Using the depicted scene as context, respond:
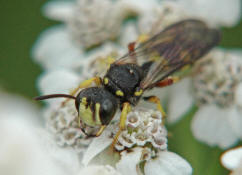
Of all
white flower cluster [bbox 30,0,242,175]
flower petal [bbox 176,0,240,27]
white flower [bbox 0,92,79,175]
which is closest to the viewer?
white flower [bbox 0,92,79,175]

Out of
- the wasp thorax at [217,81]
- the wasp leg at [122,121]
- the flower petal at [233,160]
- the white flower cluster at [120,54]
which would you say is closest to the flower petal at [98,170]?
the white flower cluster at [120,54]

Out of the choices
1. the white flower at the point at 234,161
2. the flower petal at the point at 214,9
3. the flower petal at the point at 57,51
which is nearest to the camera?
the white flower at the point at 234,161

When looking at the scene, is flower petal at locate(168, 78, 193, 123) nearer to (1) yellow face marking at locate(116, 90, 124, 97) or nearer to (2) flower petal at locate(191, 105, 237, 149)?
(2) flower petal at locate(191, 105, 237, 149)

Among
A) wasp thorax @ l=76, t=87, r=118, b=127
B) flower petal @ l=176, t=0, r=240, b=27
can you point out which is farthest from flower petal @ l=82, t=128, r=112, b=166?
flower petal @ l=176, t=0, r=240, b=27

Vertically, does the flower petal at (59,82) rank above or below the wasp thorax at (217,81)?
above

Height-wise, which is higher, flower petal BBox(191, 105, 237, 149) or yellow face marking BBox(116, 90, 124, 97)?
yellow face marking BBox(116, 90, 124, 97)

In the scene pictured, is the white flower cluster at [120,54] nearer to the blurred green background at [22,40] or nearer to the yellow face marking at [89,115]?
the yellow face marking at [89,115]
